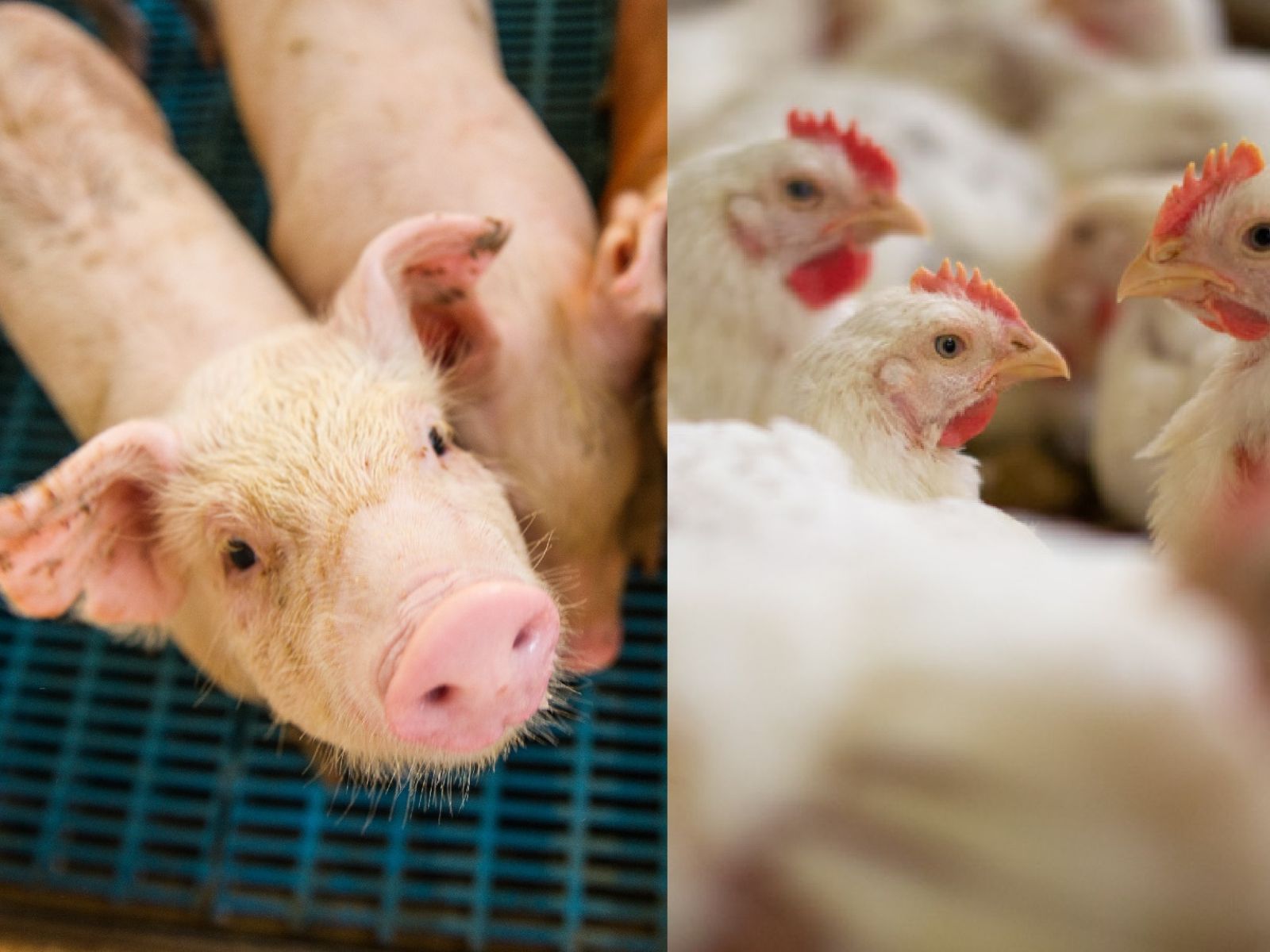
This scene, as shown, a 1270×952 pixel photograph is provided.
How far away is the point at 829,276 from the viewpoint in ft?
2.02

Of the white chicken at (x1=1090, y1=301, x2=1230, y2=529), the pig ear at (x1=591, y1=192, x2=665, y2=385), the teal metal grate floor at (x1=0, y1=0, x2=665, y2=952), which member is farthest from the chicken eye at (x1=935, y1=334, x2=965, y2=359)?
the teal metal grate floor at (x1=0, y1=0, x2=665, y2=952)

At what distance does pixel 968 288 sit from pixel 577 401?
0.46m

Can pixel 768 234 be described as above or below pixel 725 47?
below

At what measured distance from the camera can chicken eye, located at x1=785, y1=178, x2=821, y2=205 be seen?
0.63 m

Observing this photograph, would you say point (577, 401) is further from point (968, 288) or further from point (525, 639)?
point (968, 288)

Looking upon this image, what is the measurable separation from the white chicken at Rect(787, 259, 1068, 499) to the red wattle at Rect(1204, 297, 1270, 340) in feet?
0.25

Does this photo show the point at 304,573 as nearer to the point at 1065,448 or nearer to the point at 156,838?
the point at 1065,448

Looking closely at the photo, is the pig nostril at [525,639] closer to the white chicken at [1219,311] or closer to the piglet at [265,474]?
the piglet at [265,474]

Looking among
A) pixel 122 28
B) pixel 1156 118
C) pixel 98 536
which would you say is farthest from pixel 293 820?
pixel 122 28

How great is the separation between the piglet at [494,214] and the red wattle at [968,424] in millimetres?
374

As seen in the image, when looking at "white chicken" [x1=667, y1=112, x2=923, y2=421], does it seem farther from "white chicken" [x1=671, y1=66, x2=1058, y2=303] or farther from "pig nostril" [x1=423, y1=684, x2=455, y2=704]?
"pig nostril" [x1=423, y1=684, x2=455, y2=704]

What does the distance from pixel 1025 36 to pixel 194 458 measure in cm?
75

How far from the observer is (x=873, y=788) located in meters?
0.35

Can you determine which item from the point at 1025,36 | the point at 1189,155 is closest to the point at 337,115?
the point at 1025,36
